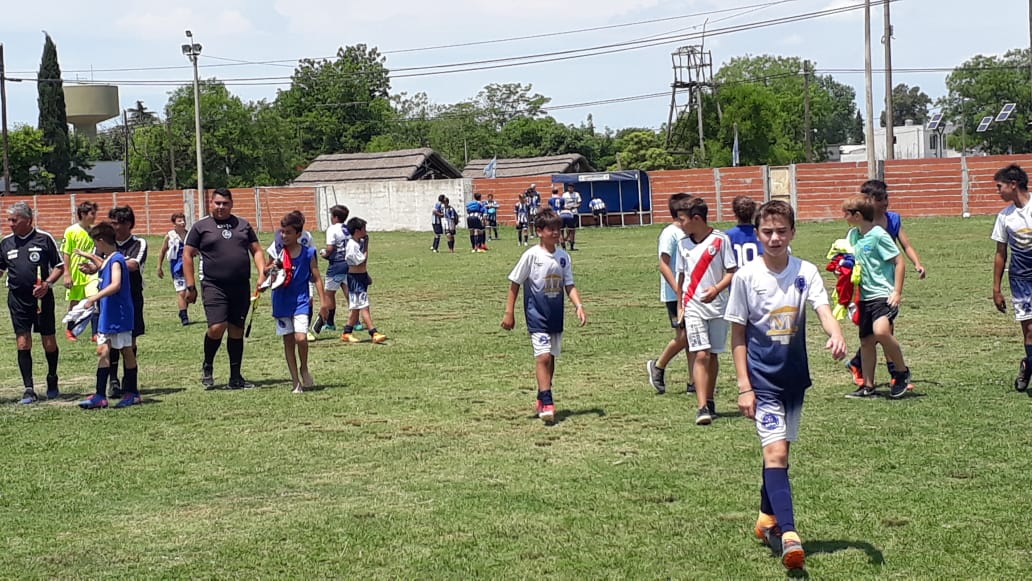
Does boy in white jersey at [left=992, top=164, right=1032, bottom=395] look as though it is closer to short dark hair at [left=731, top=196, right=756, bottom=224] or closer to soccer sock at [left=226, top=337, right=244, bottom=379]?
short dark hair at [left=731, top=196, right=756, bottom=224]

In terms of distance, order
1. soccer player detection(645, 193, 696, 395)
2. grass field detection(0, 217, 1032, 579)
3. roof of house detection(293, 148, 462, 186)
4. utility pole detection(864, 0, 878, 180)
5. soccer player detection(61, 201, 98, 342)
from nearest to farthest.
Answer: grass field detection(0, 217, 1032, 579), soccer player detection(645, 193, 696, 395), soccer player detection(61, 201, 98, 342), utility pole detection(864, 0, 878, 180), roof of house detection(293, 148, 462, 186)

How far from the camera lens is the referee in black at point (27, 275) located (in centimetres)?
1182

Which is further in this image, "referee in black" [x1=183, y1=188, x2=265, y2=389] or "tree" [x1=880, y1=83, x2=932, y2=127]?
"tree" [x1=880, y1=83, x2=932, y2=127]

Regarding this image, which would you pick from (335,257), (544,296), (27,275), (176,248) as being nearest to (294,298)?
(27,275)

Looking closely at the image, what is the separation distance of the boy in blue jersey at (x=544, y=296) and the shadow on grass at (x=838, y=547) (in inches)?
151

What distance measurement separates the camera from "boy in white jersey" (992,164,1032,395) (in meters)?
10.2

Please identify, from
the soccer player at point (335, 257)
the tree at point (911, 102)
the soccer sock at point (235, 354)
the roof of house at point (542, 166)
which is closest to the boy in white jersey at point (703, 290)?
the soccer sock at point (235, 354)

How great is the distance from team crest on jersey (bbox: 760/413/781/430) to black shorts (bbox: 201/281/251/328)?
278 inches

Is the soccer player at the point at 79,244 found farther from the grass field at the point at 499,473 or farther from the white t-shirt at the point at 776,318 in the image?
the white t-shirt at the point at 776,318

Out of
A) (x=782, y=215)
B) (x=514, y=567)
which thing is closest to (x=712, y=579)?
(x=514, y=567)

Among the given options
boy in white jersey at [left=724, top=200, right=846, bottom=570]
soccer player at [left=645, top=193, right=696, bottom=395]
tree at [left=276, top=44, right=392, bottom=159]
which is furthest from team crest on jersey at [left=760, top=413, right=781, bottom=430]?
tree at [left=276, top=44, right=392, bottom=159]

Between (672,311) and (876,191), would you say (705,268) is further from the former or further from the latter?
(876,191)

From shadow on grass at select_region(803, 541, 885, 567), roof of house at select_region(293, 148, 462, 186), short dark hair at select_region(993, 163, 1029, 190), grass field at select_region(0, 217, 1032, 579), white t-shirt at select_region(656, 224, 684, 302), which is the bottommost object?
shadow on grass at select_region(803, 541, 885, 567)

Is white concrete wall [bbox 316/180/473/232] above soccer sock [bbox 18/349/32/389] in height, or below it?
above
